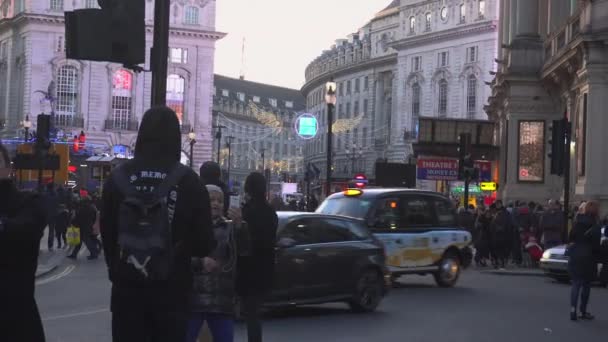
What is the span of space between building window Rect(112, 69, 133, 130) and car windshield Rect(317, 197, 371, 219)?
88260 millimetres

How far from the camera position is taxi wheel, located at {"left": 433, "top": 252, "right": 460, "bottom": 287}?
20750 millimetres

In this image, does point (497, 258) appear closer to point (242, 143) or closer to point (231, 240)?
point (231, 240)

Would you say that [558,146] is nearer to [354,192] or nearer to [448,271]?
[448,271]

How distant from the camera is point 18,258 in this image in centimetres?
571

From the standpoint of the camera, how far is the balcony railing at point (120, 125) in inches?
4188

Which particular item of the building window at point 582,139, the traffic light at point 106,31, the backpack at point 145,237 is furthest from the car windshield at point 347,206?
the building window at point 582,139

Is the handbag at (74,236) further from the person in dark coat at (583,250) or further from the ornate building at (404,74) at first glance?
the ornate building at (404,74)

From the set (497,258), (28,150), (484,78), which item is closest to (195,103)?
(484,78)

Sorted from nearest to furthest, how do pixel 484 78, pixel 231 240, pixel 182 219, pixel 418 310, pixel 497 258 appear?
1. pixel 182 219
2. pixel 231 240
3. pixel 418 310
4. pixel 497 258
5. pixel 484 78

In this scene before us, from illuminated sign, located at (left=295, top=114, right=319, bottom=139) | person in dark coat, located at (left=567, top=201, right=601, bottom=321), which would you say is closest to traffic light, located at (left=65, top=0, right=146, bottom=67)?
person in dark coat, located at (left=567, top=201, right=601, bottom=321)

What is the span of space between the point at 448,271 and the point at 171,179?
15761mm

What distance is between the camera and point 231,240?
8180mm

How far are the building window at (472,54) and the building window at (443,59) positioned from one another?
311 centimetres

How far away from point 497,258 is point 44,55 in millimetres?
81533
